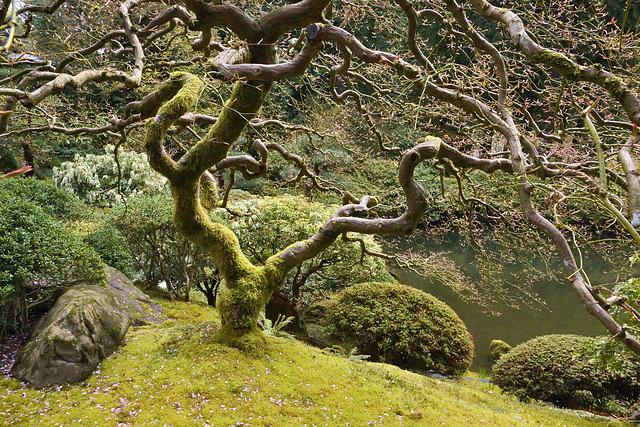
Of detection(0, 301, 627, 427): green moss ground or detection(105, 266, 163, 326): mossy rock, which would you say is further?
detection(105, 266, 163, 326): mossy rock

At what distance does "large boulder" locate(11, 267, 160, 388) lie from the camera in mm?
3260

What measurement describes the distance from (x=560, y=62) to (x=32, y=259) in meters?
4.69

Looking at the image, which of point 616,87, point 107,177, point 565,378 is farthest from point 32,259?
point 565,378

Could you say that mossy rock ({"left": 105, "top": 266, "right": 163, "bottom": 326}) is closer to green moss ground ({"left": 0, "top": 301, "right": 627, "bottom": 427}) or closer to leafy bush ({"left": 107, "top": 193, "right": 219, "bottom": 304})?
green moss ground ({"left": 0, "top": 301, "right": 627, "bottom": 427})

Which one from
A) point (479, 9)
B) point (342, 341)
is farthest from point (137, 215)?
point (479, 9)

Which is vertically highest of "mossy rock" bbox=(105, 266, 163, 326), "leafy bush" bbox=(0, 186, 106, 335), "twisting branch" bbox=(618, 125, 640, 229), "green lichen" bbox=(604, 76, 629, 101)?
"green lichen" bbox=(604, 76, 629, 101)

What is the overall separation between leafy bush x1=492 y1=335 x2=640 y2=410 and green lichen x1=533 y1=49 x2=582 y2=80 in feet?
17.1

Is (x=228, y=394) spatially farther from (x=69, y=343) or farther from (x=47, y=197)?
(x=47, y=197)

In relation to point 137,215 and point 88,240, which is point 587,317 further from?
point 88,240

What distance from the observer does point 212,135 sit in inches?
148

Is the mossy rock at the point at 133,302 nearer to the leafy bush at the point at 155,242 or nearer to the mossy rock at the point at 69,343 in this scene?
the leafy bush at the point at 155,242

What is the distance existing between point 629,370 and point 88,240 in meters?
8.51

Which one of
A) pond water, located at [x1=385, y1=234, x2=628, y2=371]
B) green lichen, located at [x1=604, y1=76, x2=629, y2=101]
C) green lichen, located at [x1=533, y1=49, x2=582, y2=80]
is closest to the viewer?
green lichen, located at [x1=604, y1=76, x2=629, y2=101]

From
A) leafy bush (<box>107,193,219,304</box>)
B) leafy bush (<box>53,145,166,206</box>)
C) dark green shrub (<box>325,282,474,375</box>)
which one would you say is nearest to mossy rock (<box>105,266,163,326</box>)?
leafy bush (<box>107,193,219,304</box>)
